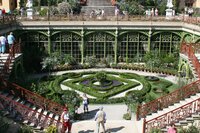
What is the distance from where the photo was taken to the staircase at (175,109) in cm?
1759

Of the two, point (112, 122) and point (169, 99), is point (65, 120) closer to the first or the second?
point (112, 122)

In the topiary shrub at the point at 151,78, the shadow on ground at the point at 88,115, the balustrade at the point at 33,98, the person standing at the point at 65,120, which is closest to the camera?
the person standing at the point at 65,120

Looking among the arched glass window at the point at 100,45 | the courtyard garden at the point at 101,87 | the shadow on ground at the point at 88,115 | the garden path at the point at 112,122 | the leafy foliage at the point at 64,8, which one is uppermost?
the leafy foliage at the point at 64,8

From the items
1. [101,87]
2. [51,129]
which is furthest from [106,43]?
[51,129]

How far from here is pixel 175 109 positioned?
57.1ft

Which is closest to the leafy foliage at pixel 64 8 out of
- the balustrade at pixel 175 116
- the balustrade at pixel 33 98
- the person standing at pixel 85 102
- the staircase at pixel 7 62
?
the staircase at pixel 7 62

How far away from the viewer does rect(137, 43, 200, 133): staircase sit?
1759 centimetres

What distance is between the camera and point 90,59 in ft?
112

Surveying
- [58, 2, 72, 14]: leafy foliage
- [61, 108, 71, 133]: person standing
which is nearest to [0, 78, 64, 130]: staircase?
[61, 108, 71, 133]: person standing

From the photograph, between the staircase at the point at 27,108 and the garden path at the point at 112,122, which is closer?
the staircase at the point at 27,108

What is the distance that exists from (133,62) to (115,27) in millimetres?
4104

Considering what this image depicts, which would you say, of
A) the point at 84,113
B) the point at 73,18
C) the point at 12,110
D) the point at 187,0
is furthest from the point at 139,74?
the point at 187,0

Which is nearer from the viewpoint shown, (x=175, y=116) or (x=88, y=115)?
(x=175, y=116)

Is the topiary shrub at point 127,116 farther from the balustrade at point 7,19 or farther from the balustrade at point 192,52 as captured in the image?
the balustrade at point 7,19
